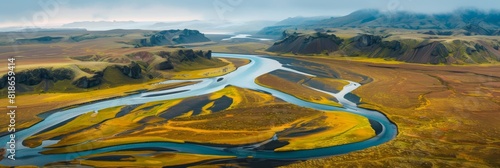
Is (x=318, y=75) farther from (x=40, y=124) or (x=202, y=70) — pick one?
(x=40, y=124)

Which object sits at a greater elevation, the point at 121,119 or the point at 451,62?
the point at 451,62

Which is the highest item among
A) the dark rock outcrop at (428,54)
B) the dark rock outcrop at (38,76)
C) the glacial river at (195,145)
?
the dark rock outcrop at (428,54)

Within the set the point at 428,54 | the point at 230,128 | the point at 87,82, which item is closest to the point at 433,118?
the point at 230,128

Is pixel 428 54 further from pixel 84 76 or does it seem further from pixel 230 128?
pixel 84 76

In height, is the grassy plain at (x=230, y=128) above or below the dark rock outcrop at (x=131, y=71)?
below

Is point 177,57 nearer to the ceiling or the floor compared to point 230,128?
nearer to the ceiling

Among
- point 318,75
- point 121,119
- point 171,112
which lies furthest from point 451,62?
point 121,119

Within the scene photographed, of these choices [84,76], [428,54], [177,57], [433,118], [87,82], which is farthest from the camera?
[428,54]

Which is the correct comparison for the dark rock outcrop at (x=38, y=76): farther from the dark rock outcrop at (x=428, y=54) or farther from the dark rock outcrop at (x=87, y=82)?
the dark rock outcrop at (x=428, y=54)

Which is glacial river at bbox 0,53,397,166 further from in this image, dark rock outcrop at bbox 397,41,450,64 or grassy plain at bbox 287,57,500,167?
dark rock outcrop at bbox 397,41,450,64

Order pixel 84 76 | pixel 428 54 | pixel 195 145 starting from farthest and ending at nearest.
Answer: pixel 428 54 → pixel 84 76 → pixel 195 145

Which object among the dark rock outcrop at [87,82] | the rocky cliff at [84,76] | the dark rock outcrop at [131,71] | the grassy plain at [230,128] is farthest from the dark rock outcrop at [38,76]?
the grassy plain at [230,128]
